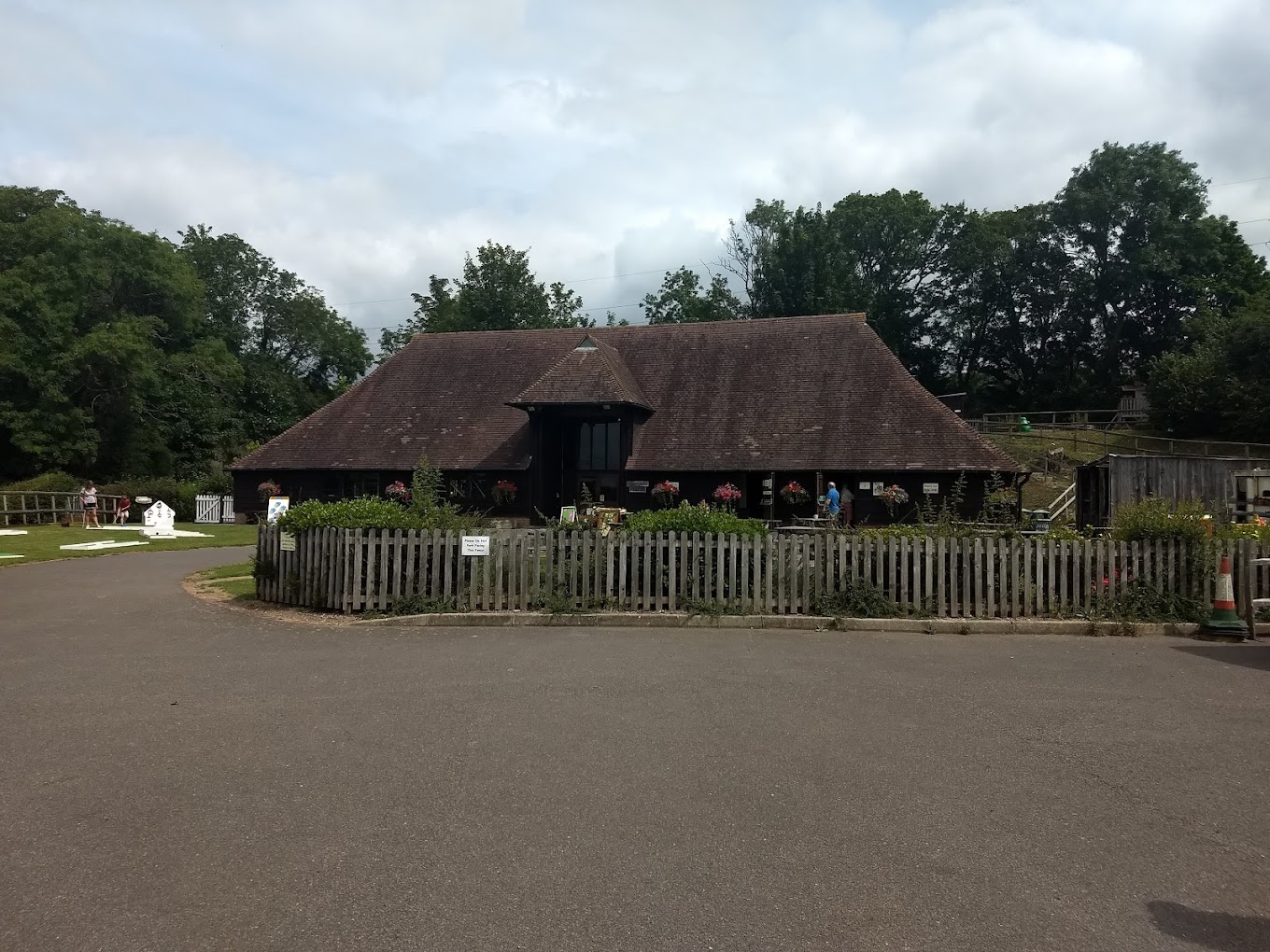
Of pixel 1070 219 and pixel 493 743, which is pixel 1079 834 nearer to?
Result: pixel 493 743

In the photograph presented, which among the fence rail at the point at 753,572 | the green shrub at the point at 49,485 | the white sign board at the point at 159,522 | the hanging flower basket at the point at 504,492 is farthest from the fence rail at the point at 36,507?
the fence rail at the point at 753,572

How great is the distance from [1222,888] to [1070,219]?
7068 centimetres

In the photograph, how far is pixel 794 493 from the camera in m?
23.8

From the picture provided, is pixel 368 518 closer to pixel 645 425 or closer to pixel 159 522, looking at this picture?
pixel 645 425

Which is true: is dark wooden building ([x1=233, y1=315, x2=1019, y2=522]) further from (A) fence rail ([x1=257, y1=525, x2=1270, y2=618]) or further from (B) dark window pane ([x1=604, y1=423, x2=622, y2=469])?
(A) fence rail ([x1=257, y1=525, x2=1270, y2=618])

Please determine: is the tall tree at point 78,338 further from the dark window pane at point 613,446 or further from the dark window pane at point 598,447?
the dark window pane at point 613,446

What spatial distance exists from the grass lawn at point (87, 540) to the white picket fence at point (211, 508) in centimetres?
595

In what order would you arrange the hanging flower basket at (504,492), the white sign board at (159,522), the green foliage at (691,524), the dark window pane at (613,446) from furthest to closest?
the white sign board at (159,522)
the dark window pane at (613,446)
the hanging flower basket at (504,492)
the green foliage at (691,524)

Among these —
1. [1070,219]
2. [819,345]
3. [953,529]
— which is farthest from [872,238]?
[953,529]

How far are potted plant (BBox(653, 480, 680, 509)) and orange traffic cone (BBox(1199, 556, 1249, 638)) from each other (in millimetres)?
13824

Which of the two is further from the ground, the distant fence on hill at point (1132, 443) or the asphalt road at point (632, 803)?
the distant fence on hill at point (1132, 443)

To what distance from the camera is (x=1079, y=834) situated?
4.61 m

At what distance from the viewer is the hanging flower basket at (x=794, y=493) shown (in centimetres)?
2353

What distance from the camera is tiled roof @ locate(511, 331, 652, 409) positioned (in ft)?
82.9
